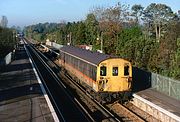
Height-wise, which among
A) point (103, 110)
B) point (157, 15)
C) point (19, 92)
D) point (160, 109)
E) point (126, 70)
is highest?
point (157, 15)

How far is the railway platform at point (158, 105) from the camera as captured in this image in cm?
1978

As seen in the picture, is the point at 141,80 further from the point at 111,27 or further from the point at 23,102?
the point at 111,27

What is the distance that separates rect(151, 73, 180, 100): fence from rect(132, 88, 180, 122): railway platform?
337mm

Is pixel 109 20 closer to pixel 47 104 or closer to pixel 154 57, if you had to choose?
pixel 154 57

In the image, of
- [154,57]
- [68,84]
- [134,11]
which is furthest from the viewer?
[134,11]

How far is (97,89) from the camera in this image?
2419 cm

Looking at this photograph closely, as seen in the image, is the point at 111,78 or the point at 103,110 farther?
the point at 111,78

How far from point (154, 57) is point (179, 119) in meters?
15.6

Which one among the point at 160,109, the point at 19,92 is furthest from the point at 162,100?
the point at 19,92

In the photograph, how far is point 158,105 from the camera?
22.0 meters

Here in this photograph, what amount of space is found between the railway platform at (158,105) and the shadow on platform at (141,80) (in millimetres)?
2023

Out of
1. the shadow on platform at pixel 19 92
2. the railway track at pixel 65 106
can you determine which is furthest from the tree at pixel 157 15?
the shadow on platform at pixel 19 92

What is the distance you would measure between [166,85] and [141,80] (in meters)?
5.89

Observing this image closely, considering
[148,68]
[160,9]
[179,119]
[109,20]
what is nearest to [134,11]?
[160,9]
